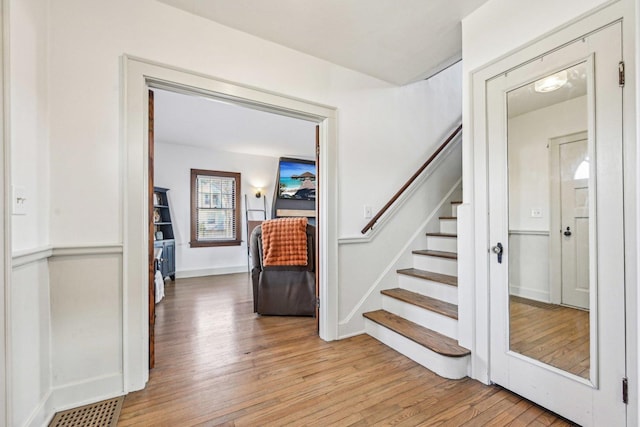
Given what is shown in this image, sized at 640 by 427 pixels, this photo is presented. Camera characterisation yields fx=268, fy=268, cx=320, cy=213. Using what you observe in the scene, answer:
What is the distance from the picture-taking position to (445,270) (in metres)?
2.58

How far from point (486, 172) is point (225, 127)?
3.81 meters

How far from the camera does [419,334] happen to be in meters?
2.13

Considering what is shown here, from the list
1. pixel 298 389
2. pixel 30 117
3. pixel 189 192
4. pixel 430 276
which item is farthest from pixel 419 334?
pixel 189 192

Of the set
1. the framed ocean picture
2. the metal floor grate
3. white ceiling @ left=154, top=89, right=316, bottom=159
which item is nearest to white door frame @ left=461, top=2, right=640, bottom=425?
the metal floor grate

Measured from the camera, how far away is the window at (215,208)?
5.49 m

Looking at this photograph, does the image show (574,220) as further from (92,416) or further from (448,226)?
(92,416)

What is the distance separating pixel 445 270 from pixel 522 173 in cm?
119

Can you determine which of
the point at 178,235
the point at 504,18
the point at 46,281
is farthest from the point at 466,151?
the point at 178,235

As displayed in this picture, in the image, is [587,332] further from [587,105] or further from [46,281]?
[46,281]

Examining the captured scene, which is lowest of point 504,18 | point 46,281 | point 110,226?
point 46,281

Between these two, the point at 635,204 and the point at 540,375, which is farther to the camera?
the point at 540,375

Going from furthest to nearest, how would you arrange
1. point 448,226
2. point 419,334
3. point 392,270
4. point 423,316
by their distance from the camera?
point 448,226 → point 392,270 → point 423,316 → point 419,334

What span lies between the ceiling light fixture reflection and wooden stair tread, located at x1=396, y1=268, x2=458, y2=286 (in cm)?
148

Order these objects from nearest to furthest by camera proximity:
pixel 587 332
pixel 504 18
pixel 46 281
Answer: pixel 587 332 < pixel 46 281 < pixel 504 18
